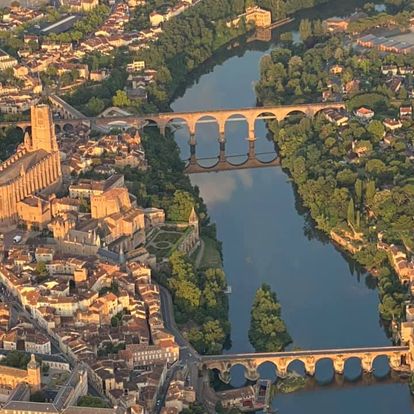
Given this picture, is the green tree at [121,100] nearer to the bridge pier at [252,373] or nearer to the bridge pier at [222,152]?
the bridge pier at [222,152]

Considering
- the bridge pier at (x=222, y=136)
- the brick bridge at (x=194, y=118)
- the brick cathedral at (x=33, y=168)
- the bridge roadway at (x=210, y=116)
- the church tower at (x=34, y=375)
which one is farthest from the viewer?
the bridge pier at (x=222, y=136)

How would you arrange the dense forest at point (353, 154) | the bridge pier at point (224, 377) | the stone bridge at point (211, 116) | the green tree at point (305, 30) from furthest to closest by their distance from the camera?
the green tree at point (305, 30) < the stone bridge at point (211, 116) < the dense forest at point (353, 154) < the bridge pier at point (224, 377)

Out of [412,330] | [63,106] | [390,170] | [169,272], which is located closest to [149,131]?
[63,106]

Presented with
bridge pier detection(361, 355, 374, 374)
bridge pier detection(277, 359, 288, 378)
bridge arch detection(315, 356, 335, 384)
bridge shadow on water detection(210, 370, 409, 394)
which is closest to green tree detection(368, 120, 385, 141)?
bridge arch detection(315, 356, 335, 384)

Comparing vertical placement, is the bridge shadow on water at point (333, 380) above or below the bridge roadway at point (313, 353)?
below

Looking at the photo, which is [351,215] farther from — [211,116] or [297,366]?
[211,116]

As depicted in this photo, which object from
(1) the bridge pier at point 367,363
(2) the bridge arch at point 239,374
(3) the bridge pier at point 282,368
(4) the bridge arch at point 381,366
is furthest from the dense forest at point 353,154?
(2) the bridge arch at point 239,374

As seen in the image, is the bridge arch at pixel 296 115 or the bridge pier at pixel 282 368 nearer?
the bridge pier at pixel 282 368

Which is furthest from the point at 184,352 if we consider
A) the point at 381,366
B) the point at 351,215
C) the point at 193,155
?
the point at 193,155

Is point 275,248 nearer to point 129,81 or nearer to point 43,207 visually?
point 43,207
